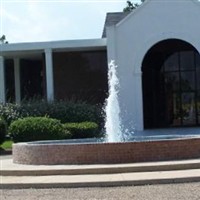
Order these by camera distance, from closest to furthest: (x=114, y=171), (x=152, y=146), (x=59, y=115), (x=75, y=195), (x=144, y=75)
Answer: (x=75, y=195)
(x=114, y=171)
(x=152, y=146)
(x=59, y=115)
(x=144, y=75)

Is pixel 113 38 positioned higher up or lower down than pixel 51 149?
higher up

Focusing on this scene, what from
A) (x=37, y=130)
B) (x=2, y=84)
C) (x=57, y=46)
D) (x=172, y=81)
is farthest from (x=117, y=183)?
(x=2, y=84)

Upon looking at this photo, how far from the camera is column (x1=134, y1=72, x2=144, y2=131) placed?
113 ft

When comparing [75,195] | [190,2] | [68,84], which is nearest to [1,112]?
[68,84]

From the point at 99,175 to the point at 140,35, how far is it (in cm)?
2107

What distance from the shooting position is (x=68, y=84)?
3978 centimetres

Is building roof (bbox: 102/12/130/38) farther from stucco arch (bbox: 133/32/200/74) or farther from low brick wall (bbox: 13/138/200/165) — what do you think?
low brick wall (bbox: 13/138/200/165)

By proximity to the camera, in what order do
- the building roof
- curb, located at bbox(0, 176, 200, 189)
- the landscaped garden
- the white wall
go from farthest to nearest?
the building roof, the white wall, the landscaped garden, curb, located at bbox(0, 176, 200, 189)

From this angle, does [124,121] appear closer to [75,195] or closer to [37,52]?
[37,52]

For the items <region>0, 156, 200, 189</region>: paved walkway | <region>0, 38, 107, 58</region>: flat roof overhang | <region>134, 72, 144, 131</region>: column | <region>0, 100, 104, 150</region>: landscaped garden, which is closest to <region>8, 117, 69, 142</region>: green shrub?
<region>0, 100, 104, 150</region>: landscaped garden

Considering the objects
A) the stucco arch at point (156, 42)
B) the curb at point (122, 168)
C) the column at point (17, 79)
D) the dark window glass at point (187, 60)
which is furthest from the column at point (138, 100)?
the curb at point (122, 168)

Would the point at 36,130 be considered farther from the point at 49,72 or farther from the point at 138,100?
the point at 49,72

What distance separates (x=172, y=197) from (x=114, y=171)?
374 cm

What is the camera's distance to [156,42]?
116 feet
